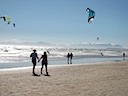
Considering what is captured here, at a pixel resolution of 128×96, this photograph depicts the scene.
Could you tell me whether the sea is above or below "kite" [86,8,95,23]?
below

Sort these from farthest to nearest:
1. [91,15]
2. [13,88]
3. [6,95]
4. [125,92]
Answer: [91,15] < [13,88] < [125,92] < [6,95]

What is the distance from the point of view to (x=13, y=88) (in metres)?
9.50

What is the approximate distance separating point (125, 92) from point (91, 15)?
733 centimetres

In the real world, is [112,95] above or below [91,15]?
below

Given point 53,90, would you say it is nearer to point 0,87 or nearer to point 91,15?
point 0,87

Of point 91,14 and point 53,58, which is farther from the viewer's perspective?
point 53,58

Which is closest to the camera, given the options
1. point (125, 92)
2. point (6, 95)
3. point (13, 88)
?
point (6, 95)

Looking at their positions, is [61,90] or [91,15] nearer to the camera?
[61,90]

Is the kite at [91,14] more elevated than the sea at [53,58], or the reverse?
the kite at [91,14]

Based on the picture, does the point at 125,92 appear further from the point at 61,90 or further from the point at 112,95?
the point at 61,90

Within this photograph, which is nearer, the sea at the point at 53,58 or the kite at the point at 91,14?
the kite at the point at 91,14

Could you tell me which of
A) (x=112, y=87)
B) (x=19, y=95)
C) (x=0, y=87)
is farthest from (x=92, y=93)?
(x=0, y=87)

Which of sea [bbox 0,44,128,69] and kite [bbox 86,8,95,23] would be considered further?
sea [bbox 0,44,128,69]

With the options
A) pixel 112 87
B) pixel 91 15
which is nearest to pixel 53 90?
pixel 112 87
